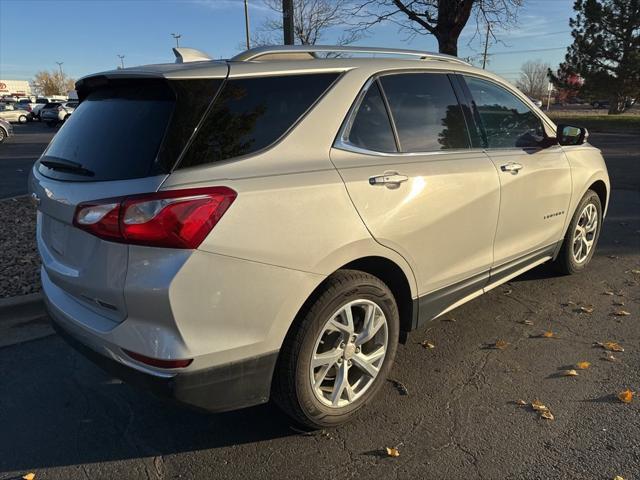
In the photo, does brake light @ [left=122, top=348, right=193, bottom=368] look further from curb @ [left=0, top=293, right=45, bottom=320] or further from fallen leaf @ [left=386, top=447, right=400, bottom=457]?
curb @ [left=0, top=293, right=45, bottom=320]

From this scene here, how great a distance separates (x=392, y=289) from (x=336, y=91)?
116 centimetres

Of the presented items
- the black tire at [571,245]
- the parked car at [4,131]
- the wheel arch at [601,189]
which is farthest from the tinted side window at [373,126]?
the parked car at [4,131]

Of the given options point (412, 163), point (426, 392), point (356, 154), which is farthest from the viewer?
point (426, 392)

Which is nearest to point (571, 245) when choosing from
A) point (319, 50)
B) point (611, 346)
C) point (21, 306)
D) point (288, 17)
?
point (611, 346)

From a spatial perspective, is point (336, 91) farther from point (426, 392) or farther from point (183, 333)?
point (426, 392)

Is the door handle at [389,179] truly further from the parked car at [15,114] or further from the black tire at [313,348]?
the parked car at [15,114]

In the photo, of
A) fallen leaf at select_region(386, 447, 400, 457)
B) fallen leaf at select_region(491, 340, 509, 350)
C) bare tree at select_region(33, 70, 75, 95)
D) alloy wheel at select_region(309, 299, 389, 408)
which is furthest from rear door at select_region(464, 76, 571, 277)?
bare tree at select_region(33, 70, 75, 95)

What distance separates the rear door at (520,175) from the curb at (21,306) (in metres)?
3.60

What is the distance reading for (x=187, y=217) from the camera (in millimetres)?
2027

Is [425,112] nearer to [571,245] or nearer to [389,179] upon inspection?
[389,179]

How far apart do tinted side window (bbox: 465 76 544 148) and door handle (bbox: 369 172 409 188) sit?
1149 mm

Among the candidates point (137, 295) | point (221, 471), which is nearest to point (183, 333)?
point (137, 295)

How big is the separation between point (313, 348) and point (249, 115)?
1128 mm

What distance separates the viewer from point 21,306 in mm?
4156
